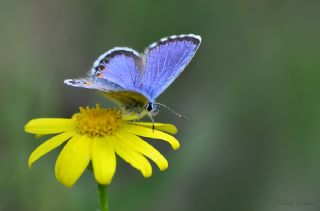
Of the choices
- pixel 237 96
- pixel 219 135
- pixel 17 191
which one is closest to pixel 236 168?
pixel 219 135

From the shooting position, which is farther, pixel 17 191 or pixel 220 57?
pixel 220 57

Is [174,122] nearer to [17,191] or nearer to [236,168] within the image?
[236,168]

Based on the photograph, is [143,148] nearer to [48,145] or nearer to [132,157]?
[132,157]

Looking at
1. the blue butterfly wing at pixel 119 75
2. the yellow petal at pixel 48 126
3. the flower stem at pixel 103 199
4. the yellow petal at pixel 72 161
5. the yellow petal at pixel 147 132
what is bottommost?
the flower stem at pixel 103 199

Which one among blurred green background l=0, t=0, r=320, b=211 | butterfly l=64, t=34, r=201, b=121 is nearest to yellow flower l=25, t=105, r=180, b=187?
butterfly l=64, t=34, r=201, b=121

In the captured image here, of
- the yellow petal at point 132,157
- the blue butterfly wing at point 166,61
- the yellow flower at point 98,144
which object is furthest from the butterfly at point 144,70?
the yellow petal at point 132,157

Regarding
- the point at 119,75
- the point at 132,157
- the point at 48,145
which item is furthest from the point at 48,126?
the point at 132,157

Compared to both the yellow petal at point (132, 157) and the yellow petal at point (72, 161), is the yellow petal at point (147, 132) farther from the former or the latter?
the yellow petal at point (72, 161)
